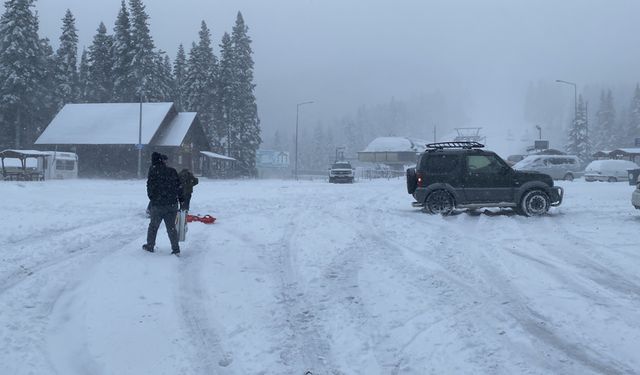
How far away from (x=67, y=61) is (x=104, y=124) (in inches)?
585

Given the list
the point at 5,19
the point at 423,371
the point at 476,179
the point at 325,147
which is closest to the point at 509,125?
the point at 325,147

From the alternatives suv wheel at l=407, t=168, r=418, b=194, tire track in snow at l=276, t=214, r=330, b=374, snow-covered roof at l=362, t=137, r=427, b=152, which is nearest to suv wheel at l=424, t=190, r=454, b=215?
suv wheel at l=407, t=168, r=418, b=194

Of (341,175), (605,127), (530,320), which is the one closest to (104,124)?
(341,175)

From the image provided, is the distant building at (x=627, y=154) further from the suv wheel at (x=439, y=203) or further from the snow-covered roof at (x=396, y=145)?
the suv wheel at (x=439, y=203)

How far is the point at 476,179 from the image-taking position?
1478 centimetres

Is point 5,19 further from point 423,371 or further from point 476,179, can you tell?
point 423,371

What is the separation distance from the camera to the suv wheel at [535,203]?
14.4m

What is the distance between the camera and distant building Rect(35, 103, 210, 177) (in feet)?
163

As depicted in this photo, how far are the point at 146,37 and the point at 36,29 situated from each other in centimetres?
1033

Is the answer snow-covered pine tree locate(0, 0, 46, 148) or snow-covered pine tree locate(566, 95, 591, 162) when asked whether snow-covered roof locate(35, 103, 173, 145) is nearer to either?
snow-covered pine tree locate(0, 0, 46, 148)

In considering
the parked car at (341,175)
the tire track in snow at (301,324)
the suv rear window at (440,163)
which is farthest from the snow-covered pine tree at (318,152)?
the tire track in snow at (301,324)

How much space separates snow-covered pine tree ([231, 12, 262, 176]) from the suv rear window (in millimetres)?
47878

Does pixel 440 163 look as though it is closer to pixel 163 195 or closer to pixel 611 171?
pixel 163 195

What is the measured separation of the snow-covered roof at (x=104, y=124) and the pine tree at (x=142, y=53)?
3.67 m
